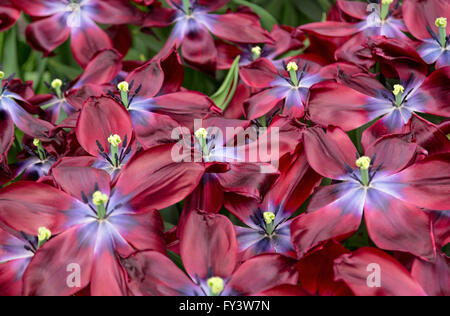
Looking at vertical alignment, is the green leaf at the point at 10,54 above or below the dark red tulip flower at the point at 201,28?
above

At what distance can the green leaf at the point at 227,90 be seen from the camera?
641mm

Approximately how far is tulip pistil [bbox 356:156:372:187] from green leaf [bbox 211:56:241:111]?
201 millimetres

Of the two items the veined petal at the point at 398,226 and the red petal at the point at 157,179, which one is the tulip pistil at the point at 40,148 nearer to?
the red petal at the point at 157,179

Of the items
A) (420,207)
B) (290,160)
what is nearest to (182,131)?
(290,160)

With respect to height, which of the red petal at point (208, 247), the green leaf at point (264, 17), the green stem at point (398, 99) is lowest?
the red petal at point (208, 247)

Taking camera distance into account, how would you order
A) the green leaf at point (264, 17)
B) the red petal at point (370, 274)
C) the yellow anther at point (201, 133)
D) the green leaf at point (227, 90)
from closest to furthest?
the red petal at point (370, 274), the yellow anther at point (201, 133), the green leaf at point (227, 90), the green leaf at point (264, 17)

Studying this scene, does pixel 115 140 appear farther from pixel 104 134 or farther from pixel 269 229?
pixel 269 229

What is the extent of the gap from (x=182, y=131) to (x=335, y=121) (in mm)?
127

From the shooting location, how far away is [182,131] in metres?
0.54

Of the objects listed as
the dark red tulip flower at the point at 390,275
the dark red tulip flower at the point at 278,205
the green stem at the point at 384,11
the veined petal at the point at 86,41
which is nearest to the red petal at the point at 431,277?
the dark red tulip flower at the point at 390,275

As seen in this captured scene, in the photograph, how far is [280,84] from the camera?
0.62m

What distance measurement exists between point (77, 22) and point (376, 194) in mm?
418

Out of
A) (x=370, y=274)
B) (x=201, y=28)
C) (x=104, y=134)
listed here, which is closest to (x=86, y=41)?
(x=201, y=28)

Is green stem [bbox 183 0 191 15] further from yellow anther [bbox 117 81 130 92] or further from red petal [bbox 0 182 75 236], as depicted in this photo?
red petal [bbox 0 182 75 236]
